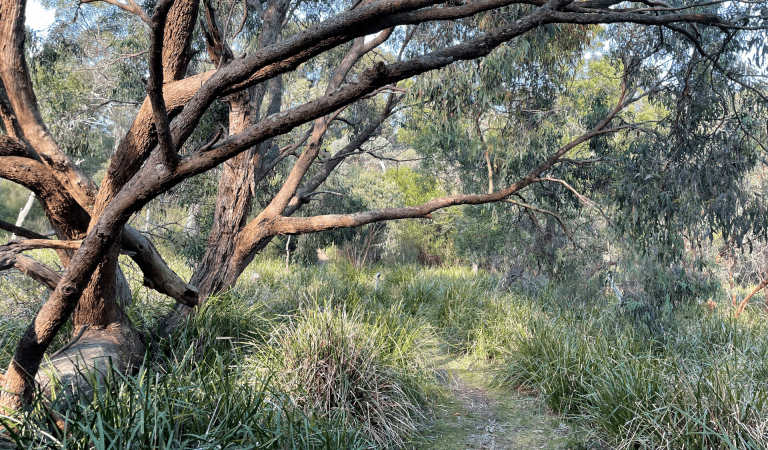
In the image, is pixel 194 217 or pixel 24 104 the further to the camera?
pixel 194 217

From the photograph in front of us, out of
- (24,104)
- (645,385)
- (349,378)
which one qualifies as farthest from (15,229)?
(645,385)

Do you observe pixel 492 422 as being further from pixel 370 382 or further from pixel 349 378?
pixel 349 378

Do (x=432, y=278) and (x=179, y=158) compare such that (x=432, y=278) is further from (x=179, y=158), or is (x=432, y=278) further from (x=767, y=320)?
(x=179, y=158)

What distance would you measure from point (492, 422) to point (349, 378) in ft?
4.58

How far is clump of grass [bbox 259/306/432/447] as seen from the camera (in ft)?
13.6

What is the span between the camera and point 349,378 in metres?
4.41

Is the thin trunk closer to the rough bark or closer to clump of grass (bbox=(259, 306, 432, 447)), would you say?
clump of grass (bbox=(259, 306, 432, 447))

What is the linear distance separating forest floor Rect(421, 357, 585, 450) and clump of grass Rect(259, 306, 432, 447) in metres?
0.29

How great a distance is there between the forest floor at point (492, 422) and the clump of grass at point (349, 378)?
29cm

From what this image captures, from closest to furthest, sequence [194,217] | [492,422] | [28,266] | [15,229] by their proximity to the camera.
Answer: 1. [15,229]
2. [28,266]
3. [492,422]
4. [194,217]

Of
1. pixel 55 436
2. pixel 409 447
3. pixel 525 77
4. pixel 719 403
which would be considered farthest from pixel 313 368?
pixel 525 77

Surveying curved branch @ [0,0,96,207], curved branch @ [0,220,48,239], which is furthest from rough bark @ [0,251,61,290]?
curved branch @ [0,0,96,207]

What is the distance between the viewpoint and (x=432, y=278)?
34.7 feet

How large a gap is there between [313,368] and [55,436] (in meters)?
1.96
